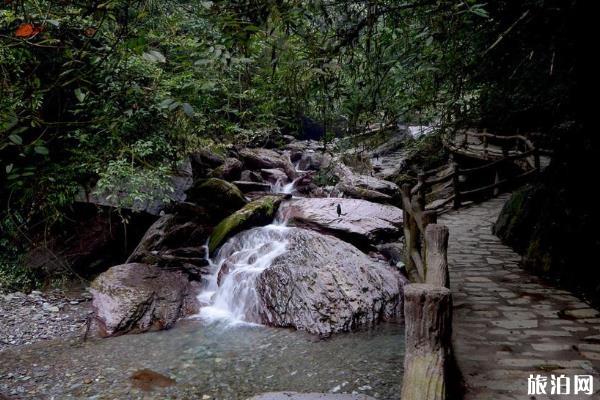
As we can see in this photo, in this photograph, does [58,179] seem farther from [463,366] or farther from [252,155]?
[463,366]

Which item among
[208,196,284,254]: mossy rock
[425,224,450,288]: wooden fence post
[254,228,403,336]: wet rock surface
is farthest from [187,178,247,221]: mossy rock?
[425,224,450,288]: wooden fence post

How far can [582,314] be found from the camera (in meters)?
4.23

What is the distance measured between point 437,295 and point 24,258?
9200mm

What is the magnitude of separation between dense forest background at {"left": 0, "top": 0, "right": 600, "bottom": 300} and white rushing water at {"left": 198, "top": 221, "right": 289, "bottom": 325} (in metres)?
2.06

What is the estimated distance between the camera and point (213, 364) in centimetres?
570

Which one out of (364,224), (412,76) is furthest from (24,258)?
(412,76)

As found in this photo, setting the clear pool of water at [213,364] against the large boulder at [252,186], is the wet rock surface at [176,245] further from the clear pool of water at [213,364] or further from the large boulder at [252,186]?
the large boulder at [252,186]

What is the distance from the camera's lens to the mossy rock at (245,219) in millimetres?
9422

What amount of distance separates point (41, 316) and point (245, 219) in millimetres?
4293

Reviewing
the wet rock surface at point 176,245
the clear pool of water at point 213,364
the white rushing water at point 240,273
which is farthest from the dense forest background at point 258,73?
the white rushing water at point 240,273

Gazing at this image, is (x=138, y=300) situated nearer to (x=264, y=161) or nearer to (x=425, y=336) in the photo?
(x=425, y=336)

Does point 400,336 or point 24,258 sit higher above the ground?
point 24,258

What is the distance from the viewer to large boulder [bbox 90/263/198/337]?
690 centimetres


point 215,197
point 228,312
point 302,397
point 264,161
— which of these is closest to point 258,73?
point 302,397
